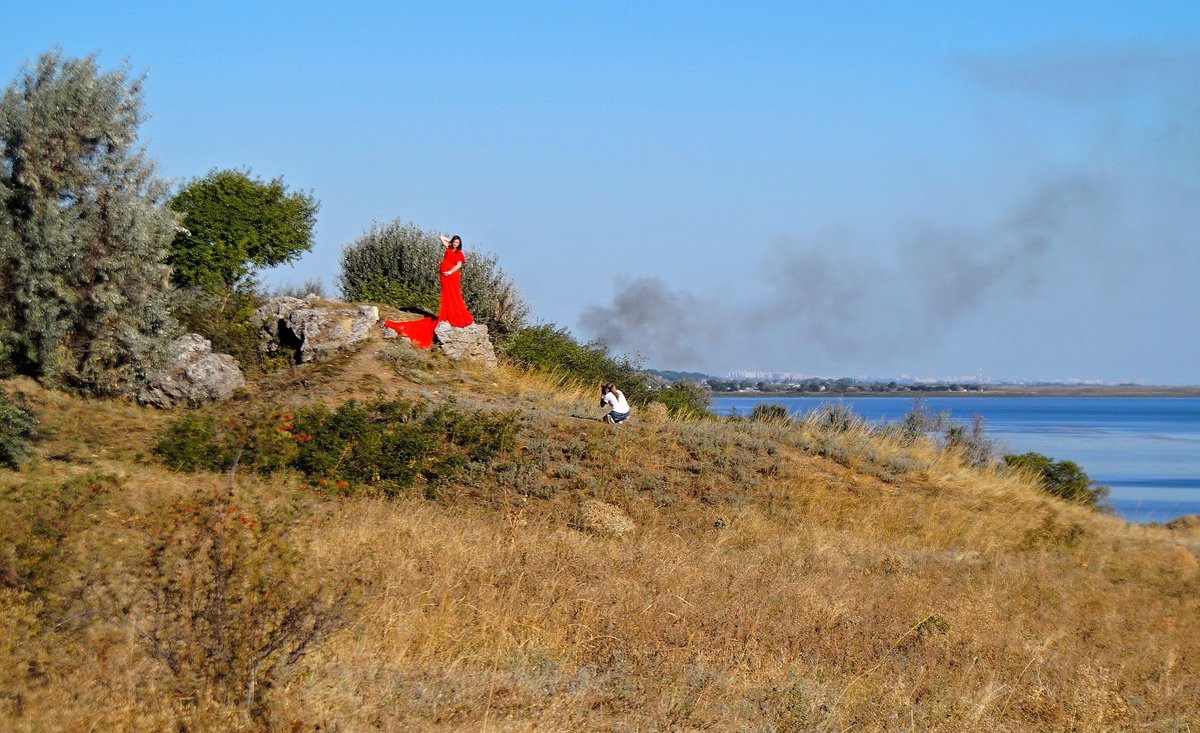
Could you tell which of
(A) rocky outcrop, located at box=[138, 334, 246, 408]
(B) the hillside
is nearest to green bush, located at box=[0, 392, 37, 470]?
(B) the hillside

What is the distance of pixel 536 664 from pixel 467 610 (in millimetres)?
1183

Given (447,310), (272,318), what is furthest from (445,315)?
(272,318)

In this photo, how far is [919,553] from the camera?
14203 mm

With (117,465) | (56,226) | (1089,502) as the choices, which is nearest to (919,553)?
(117,465)

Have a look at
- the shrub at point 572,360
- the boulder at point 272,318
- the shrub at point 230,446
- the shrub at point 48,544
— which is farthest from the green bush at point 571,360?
the shrub at point 48,544

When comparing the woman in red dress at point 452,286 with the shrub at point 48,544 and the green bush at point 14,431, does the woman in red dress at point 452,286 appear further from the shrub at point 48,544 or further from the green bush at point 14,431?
the shrub at point 48,544

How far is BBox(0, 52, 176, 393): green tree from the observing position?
17766 millimetres

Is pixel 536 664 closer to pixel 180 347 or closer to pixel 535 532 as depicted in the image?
pixel 535 532

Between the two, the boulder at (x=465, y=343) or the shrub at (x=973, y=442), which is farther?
the shrub at (x=973, y=442)

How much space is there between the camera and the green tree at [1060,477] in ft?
83.6

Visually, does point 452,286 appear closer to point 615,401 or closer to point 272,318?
point 272,318

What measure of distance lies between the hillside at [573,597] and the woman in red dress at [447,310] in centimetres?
515

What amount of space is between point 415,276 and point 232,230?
19.7 ft

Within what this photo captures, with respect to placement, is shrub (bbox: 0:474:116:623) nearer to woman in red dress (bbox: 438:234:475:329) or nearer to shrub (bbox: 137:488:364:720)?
shrub (bbox: 137:488:364:720)
